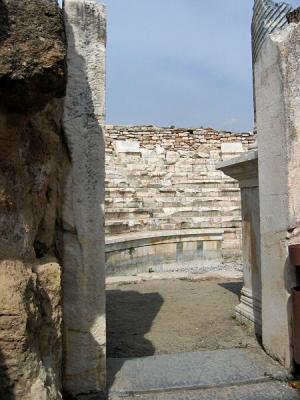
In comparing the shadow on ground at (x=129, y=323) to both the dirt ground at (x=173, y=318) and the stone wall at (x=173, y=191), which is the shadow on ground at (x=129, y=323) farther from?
the stone wall at (x=173, y=191)

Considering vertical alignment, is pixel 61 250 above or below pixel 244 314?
above

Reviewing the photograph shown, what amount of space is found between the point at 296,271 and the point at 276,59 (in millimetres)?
1552

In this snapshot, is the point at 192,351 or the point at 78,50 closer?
the point at 78,50

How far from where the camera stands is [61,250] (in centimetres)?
255

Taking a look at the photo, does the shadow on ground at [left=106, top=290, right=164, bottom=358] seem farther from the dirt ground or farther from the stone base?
the stone base

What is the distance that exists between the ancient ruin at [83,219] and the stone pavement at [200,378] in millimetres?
10

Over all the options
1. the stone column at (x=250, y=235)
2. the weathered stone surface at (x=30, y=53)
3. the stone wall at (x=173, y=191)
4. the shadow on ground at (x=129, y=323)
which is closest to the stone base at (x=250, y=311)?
the stone column at (x=250, y=235)

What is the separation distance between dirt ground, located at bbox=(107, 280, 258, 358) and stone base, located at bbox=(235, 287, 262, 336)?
7 cm

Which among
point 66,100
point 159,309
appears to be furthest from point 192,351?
point 66,100

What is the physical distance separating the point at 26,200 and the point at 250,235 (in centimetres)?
258

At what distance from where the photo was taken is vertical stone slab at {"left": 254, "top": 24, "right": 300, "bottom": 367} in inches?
113

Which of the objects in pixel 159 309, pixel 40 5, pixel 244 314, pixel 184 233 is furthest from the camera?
pixel 184 233

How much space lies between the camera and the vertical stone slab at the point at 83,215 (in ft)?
8.38

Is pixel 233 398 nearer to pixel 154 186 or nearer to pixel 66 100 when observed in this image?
pixel 66 100
